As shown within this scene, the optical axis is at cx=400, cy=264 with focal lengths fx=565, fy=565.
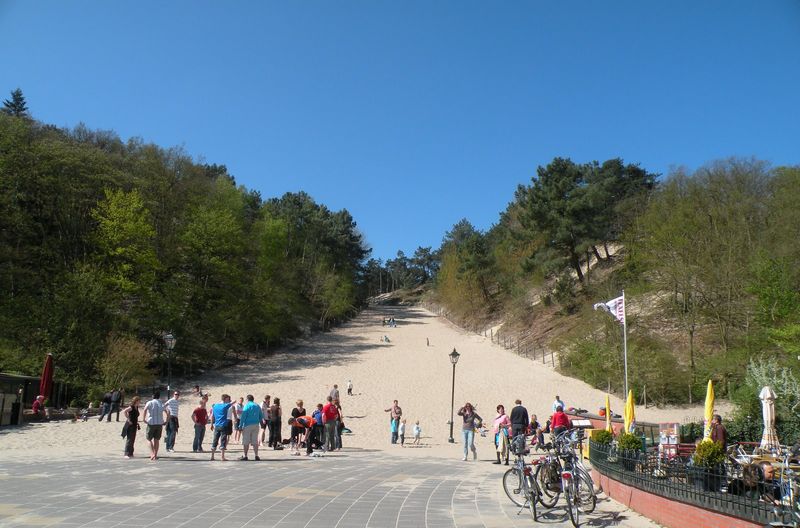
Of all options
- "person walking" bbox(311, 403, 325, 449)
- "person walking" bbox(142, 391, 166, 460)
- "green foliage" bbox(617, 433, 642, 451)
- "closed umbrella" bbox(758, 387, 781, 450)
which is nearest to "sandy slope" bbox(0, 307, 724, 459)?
"person walking" bbox(142, 391, 166, 460)

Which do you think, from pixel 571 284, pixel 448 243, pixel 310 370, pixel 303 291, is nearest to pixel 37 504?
pixel 310 370

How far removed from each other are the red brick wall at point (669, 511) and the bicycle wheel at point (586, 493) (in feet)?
2.49

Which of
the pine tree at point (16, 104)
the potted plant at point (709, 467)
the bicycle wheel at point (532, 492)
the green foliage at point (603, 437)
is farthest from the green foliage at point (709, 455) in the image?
the pine tree at point (16, 104)

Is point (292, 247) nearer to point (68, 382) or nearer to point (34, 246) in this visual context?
point (34, 246)

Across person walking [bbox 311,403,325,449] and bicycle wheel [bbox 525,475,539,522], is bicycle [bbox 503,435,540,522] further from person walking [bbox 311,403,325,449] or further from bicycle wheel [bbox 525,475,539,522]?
person walking [bbox 311,403,325,449]

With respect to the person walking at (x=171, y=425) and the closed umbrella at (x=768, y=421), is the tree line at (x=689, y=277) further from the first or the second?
the person walking at (x=171, y=425)

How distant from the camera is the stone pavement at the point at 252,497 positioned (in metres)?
7.34

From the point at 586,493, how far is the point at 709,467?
1.84m

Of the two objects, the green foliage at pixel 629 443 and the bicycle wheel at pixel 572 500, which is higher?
the green foliage at pixel 629 443

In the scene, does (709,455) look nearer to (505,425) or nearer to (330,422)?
(505,425)

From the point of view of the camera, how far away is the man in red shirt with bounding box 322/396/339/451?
1658 cm

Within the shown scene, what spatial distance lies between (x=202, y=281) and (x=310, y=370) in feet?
35.0

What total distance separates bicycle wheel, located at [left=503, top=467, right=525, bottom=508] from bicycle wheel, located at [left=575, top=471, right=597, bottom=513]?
34.4 inches

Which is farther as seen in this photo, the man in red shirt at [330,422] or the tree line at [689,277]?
the tree line at [689,277]
